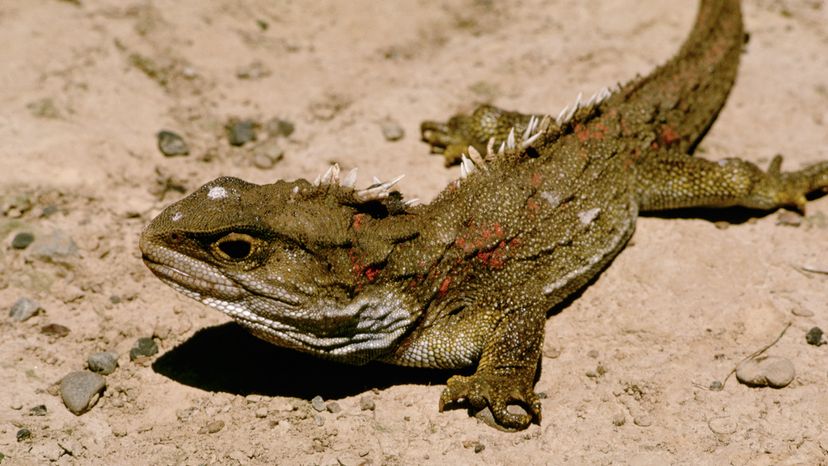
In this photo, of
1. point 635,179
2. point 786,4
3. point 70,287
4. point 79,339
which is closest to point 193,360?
point 79,339

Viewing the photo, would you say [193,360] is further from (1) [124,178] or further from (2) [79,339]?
(1) [124,178]

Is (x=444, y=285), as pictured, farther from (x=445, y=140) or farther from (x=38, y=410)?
(x=38, y=410)

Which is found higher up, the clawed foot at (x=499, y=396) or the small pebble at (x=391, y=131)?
the small pebble at (x=391, y=131)

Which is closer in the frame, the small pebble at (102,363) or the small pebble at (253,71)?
the small pebble at (102,363)

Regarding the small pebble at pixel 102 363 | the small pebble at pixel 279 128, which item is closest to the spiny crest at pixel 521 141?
the small pebble at pixel 279 128

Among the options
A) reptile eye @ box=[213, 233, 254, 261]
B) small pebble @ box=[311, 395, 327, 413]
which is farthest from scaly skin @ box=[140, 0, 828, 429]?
small pebble @ box=[311, 395, 327, 413]

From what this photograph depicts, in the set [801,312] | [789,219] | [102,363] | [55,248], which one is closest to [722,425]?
[801,312]

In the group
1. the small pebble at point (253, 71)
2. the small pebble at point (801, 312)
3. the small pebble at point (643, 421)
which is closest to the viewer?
the small pebble at point (643, 421)

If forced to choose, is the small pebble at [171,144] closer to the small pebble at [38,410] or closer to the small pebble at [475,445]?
the small pebble at [38,410]
